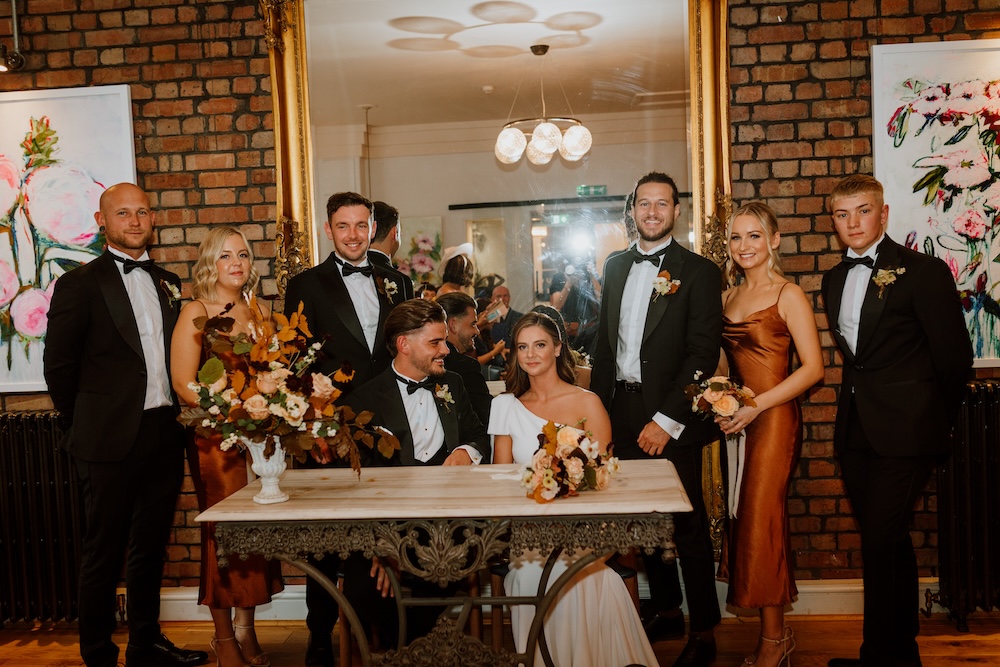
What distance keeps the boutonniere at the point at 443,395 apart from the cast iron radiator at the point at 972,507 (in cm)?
Answer: 226

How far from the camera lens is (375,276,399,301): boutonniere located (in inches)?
146

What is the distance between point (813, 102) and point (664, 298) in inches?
50.4

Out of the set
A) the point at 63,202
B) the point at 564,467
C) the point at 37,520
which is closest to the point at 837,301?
the point at 564,467

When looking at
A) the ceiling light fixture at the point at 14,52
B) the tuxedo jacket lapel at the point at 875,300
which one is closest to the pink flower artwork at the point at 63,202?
the ceiling light fixture at the point at 14,52

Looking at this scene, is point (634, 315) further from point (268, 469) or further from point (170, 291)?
point (170, 291)

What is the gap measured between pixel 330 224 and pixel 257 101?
760 millimetres

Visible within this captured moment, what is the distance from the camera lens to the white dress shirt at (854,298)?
321 centimetres

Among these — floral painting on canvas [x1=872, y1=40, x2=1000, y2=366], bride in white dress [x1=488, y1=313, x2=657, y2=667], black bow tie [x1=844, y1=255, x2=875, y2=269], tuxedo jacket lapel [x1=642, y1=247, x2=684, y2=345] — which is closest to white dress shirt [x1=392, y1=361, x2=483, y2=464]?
bride in white dress [x1=488, y1=313, x2=657, y2=667]

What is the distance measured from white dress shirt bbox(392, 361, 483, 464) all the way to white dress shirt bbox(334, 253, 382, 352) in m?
0.41

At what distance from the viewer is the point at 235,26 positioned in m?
3.96

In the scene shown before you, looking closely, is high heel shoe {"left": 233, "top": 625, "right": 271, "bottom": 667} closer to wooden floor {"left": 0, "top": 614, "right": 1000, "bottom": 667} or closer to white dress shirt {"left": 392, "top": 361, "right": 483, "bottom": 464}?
wooden floor {"left": 0, "top": 614, "right": 1000, "bottom": 667}

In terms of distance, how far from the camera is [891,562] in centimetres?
312

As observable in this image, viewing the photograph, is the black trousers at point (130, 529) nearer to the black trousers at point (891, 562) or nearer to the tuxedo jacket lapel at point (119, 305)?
the tuxedo jacket lapel at point (119, 305)

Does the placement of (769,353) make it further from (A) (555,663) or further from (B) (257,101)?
(B) (257,101)
